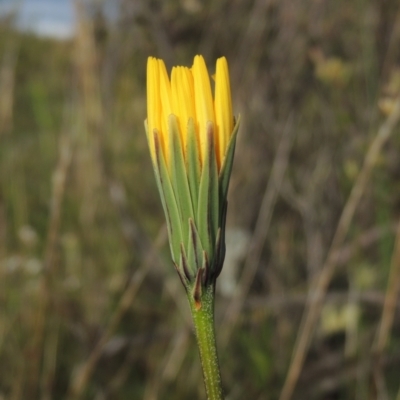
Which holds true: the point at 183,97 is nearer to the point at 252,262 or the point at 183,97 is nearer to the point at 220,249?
the point at 220,249

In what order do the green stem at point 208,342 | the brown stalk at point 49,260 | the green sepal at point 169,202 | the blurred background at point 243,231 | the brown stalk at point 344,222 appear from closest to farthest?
the green stem at point 208,342
the green sepal at point 169,202
the brown stalk at point 344,222
the brown stalk at point 49,260
the blurred background at point 243,231

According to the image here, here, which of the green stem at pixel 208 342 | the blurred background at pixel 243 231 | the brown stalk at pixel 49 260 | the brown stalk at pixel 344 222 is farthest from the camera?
the blurred background at pixel 243 231

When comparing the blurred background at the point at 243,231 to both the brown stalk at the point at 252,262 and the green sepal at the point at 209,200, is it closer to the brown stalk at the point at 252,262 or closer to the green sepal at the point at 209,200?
the brown stalk at the point at 252,262

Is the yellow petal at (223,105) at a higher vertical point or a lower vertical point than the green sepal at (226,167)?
higher

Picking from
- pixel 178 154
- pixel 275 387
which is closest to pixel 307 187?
pixel 275 387

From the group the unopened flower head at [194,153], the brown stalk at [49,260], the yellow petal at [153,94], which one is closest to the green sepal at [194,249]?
the unopened flower head at [194,153]

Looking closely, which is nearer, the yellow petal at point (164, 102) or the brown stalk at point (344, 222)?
the yellow petal at point (164, 102)

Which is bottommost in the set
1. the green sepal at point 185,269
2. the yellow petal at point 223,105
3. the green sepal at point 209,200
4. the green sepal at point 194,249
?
the green sepal at point 185,269
